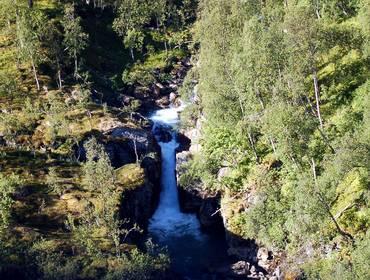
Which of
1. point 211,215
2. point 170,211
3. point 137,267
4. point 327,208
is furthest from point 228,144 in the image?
point 137,267

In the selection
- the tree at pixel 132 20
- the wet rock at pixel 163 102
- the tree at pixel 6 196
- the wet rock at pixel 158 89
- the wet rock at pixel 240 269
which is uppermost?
the tree at pixel 132 20

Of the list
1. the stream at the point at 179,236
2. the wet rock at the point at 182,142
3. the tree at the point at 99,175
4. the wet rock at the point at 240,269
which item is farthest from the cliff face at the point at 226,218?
the tree at the point at 99,175

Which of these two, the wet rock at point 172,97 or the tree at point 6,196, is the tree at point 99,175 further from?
the wet rock at point 172,97

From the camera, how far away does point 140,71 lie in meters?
125

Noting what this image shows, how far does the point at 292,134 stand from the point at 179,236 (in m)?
27.1

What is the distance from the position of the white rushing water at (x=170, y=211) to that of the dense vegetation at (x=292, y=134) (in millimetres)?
6227

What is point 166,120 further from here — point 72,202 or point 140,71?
point 72,202

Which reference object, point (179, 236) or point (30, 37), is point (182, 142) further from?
point (30, 37)

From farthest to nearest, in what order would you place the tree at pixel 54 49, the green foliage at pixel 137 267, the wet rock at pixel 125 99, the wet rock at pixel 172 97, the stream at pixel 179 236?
the wet rock at pixel 172 97 < the wet rock at pixel 125 99 < the tree at pixel 54 49 < the stream at pixel 179 236 < the green foliage at pixel 137 267

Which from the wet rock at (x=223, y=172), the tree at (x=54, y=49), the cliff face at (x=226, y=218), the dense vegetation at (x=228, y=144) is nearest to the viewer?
the dense vegetation at (x=228, y=144)

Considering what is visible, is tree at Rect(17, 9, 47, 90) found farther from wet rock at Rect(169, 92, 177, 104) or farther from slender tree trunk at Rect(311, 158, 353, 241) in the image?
slender tree trunk at Rect(311, 158, 353, 241)

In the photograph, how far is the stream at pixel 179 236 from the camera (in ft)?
238

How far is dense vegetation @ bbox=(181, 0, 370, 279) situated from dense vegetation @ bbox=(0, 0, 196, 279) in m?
14.6

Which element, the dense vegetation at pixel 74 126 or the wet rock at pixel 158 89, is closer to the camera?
the dense vegetation at pixel 74 126
